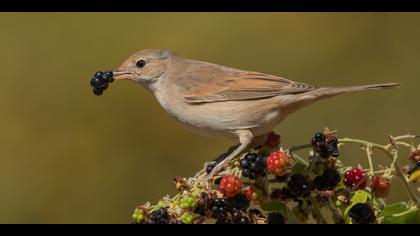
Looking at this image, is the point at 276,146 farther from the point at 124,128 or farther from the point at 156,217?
the point at 124,128

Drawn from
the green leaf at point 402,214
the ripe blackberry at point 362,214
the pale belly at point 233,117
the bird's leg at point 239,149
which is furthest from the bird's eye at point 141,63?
the green leaf at point 402,214

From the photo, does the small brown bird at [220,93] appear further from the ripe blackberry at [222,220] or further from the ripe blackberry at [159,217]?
Answer: the ripe blackberry at [159,217]

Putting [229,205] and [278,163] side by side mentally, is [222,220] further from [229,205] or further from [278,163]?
[278,163]

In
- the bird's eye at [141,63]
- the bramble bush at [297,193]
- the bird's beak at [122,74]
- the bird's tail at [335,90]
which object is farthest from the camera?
the bird's eye at [141,63]

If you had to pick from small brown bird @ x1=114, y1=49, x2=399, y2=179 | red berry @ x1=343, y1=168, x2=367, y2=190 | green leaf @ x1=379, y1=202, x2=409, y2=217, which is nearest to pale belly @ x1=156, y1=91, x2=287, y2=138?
small brown bird @ x1=114, y1=49, x2=399, y2=179

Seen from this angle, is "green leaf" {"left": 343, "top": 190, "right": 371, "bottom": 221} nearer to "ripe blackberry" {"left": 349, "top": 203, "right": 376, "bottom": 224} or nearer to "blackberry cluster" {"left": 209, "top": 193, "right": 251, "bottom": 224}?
"ripe blackberry" {"left": 349, "top": 203, "right": 376, "bottom": 224}

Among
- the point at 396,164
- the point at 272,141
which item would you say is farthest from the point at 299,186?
the point at 272,141
